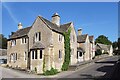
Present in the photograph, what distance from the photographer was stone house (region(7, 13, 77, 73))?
40312 millimetres

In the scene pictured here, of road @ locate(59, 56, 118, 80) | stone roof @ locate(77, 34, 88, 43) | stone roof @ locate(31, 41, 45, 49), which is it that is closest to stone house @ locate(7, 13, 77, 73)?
stone roof @ locate(31, 41, 45, 49)

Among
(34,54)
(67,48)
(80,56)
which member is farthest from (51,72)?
(80,56)

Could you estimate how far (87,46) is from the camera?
6106 centimetres

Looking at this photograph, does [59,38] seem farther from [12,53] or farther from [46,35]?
[12,53]

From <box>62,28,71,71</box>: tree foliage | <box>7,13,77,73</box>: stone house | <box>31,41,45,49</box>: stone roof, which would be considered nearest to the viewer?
<box>7,13,77,73</box>: stone house

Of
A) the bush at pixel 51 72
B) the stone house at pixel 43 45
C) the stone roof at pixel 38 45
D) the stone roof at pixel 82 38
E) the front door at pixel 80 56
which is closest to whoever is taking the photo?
the bush at pixel 51 72

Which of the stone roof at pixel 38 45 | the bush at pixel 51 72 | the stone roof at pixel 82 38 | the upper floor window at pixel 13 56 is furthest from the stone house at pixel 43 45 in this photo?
the stone roof at pixel 82 38

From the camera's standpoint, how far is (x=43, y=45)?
1610 inches

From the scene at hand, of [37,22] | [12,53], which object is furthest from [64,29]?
[12,53]

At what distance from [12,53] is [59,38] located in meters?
14.0

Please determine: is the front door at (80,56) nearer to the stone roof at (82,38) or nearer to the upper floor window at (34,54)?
the stone roof at (82,38)

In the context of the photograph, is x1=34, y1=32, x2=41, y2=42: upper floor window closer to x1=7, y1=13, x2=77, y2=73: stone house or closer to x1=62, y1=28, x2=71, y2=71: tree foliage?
x1=7, y1=13, x2=77, y2=73: stone house

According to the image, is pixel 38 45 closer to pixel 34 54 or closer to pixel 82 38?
pixel 34 54

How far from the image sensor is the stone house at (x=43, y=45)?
132 ft
